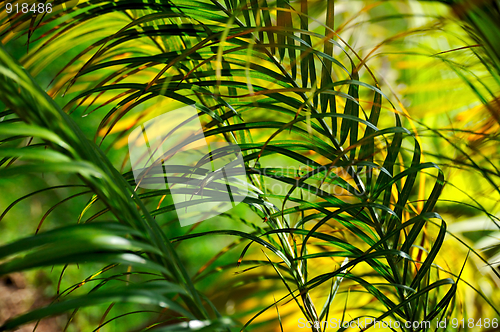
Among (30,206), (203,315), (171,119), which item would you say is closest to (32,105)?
(203,315)

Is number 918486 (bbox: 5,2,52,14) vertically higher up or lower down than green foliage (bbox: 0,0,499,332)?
higher up

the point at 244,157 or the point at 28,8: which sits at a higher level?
the point at 28,8

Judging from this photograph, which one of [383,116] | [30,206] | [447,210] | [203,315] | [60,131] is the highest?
[383,116]

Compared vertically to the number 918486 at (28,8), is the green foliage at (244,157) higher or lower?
lower

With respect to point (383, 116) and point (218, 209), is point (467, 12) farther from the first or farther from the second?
point (383, 116)

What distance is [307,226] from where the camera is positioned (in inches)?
38.8

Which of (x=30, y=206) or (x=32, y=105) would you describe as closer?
(x=32, y=105)

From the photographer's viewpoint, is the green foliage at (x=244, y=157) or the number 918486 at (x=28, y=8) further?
the number 918486 at (x=28, y=8)

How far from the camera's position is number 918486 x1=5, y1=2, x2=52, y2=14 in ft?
1.28

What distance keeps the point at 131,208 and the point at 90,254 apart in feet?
0.18

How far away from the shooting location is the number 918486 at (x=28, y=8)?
0.39 meters

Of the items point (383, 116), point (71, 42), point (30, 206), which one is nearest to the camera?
point (71, 42)

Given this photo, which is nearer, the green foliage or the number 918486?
the green foliage

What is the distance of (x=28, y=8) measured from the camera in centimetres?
43
